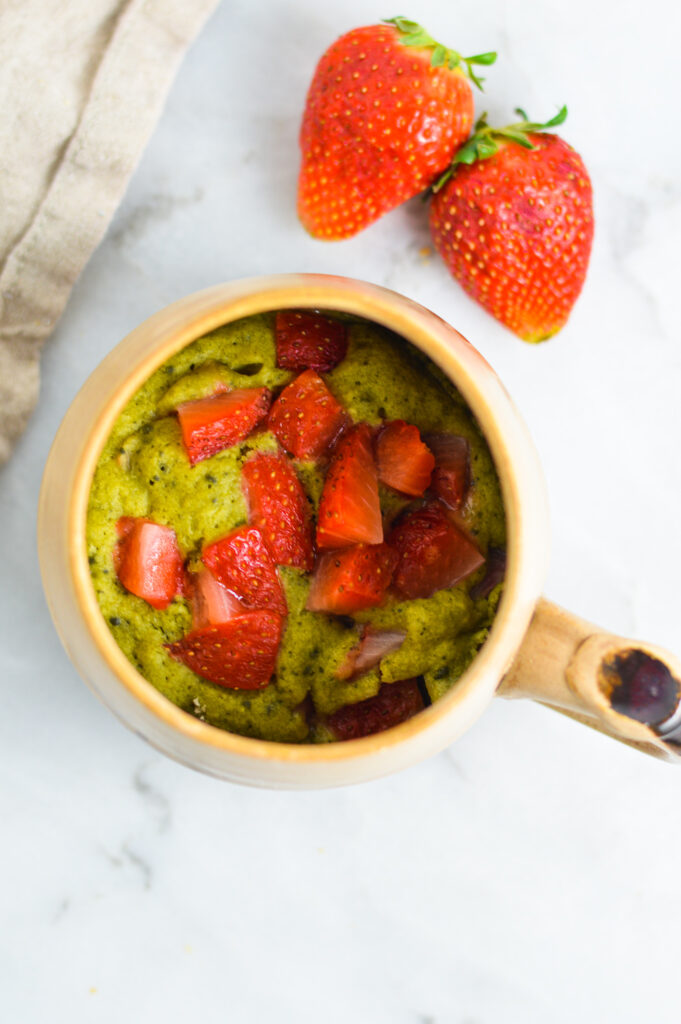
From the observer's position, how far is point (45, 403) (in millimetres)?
1515

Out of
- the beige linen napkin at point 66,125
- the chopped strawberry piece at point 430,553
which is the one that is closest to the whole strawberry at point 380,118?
the beige linen napkin at point 66,125

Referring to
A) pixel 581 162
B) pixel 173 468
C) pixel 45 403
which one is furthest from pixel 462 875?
pixel 581 162

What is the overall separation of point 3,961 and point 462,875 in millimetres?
761

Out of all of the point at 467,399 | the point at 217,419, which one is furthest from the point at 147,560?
the point at 467,399

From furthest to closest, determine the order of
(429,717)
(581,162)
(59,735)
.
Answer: (59,735), (581,162), (429,717)

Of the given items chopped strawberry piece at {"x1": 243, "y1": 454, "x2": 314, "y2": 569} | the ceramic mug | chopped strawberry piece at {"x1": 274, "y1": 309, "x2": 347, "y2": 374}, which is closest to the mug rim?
the ceramic mug

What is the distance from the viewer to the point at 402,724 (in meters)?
1.03

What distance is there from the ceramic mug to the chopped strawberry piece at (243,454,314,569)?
0.78 feet

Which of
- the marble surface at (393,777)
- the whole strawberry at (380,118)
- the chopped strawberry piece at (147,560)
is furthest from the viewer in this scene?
the marble surface at (393,777)

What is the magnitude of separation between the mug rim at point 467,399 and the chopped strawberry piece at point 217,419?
132 millimetres

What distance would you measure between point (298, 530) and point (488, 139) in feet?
2.13

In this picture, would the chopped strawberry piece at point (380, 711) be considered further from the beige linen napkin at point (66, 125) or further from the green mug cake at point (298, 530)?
the beige linen napkin at point (66, 125)

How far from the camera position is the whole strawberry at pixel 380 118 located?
1.33 metres

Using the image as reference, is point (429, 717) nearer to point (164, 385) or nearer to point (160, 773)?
point (164, 385)
